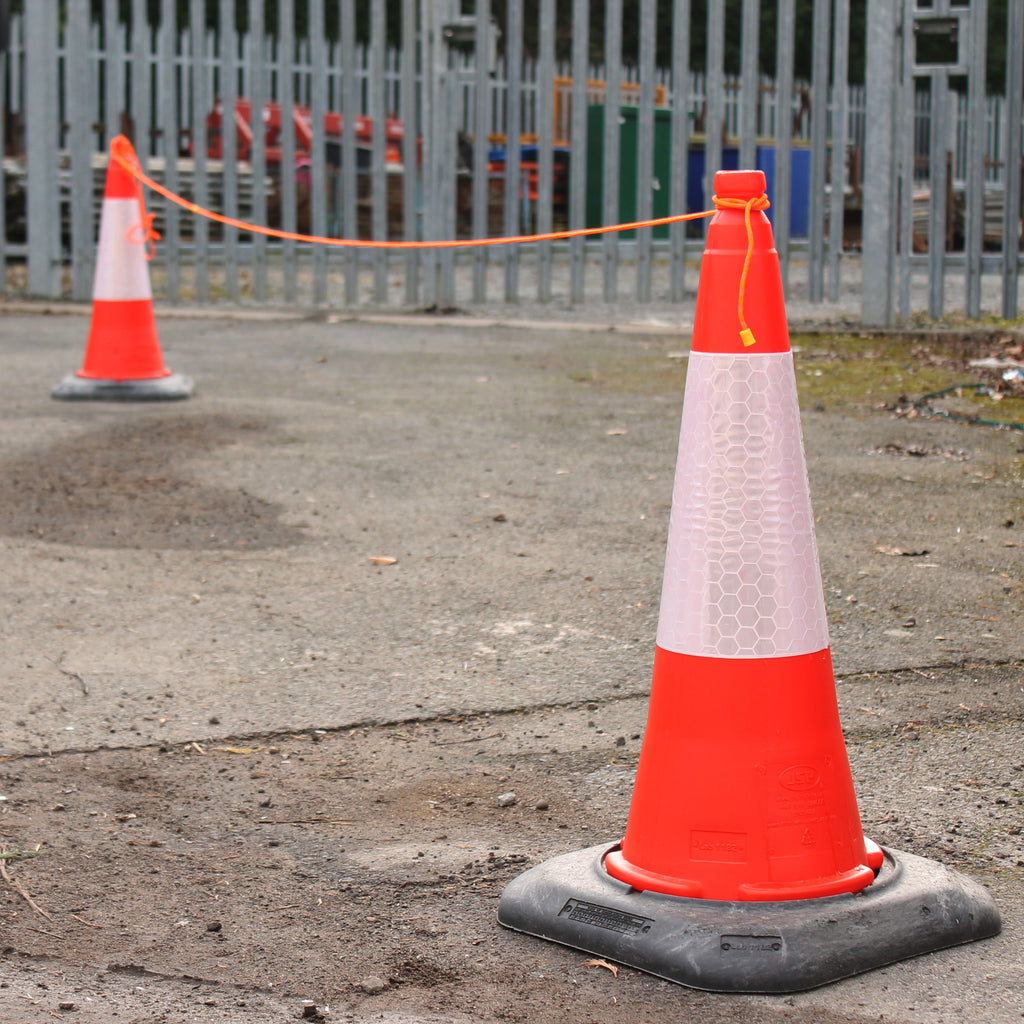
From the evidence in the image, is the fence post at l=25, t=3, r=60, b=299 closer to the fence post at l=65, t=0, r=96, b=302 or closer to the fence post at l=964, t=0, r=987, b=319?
the fence post at l=65, t=0, r=96, b=302

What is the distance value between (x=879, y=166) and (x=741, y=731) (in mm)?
7579

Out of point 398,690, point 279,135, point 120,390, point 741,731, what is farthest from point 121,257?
point 279,135

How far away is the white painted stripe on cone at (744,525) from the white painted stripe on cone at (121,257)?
4.87 m

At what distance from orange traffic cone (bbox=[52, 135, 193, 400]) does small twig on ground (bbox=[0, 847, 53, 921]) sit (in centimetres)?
443

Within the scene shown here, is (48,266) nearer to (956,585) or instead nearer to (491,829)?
(956,585)

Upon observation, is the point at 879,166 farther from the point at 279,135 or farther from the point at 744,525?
the point at 279,135

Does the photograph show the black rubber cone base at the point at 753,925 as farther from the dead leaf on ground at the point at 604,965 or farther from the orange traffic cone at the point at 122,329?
the orange traffic cone at the point at 122,329

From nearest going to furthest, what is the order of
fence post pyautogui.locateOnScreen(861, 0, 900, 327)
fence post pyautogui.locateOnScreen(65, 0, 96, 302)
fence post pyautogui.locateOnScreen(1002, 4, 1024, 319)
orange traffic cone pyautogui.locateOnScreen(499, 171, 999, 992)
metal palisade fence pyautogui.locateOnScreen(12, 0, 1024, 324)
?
orange traffic cone pyautogui.locateOnScreen(499, 171, 999, 992) → fence post pyautogui.locateOnScreen(1002, 4, 1024, 319) → fence post pyautogui.locateOnScreen(861, 0, 900, 327) → metal palisade fence pyautogui.locateOnScreen(12, 0, 1024, 324) → fence post pyautogui.locateOnScreen(65, 0, 96, 302)

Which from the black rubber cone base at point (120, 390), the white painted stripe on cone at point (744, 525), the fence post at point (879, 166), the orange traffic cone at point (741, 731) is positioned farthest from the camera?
the fence post at point (879, 166)

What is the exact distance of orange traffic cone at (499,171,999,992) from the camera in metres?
2.21

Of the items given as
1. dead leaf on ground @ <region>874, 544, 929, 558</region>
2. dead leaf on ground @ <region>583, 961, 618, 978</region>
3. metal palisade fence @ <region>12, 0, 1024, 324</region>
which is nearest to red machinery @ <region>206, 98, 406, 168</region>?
metal palisade fence @ <region>12, 0, 1024, 324</region>

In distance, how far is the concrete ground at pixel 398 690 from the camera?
217 centimetres

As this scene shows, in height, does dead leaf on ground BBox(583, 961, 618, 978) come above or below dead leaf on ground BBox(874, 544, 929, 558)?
below

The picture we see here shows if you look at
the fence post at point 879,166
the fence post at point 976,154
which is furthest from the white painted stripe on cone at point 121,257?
the fence post at point 976,154
